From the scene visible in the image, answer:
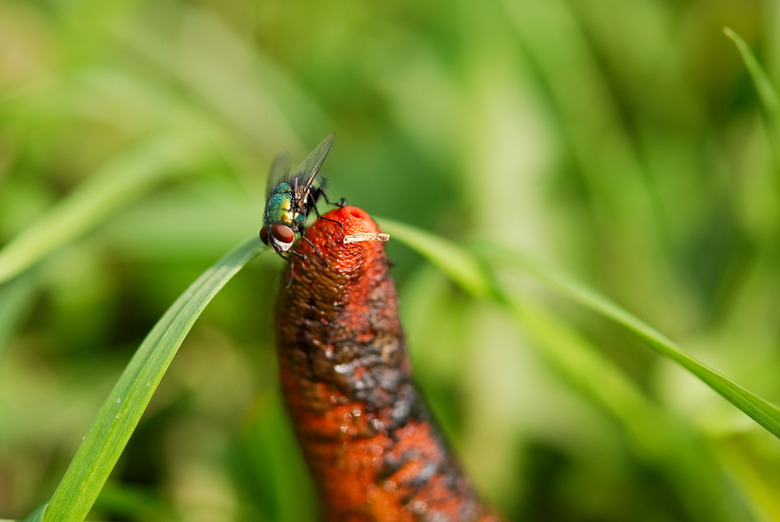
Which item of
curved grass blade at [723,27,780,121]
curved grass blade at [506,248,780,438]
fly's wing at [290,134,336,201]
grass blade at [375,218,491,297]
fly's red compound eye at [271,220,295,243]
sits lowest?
curved grass blade at [506,248,780,438]

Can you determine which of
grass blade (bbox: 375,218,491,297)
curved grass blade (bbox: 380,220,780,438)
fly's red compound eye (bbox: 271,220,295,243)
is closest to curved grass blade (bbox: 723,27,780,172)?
curved grass blade (bbox: 380,220,780,438)

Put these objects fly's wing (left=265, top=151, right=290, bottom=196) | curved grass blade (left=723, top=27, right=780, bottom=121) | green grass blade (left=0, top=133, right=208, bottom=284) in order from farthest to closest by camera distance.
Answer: green grass blade (left=0, top=133, right=208, bottom=284) → fly's wing (left=265, top=151, right=290, bottom=196) → curved grass blade (left=723, top=27, right=780, bottom=121)

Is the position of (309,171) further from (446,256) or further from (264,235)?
(446,256)

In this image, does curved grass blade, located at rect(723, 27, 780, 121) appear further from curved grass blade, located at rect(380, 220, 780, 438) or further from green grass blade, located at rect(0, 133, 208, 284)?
green grass blade, located at rect(0, 133, 208, 284)

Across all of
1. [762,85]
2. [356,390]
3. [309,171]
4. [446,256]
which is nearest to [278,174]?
[309,171]

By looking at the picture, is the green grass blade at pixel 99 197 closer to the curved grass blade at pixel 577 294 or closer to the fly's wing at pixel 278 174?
the fly's wing at pixel 278 174

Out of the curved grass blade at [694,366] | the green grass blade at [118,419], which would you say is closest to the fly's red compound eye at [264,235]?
the green grass blade at [118,419]
